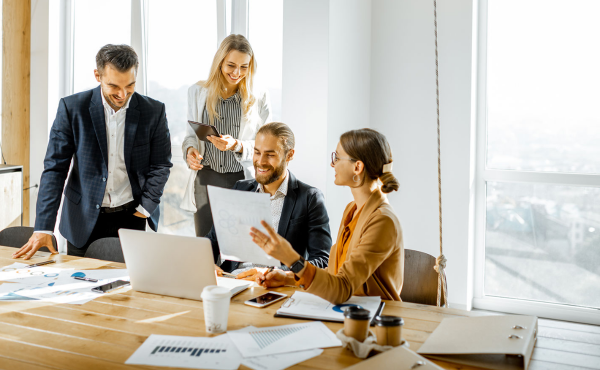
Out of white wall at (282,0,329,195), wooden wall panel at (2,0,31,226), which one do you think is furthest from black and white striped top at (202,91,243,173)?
wooden wall panel at (2,0,31,226)

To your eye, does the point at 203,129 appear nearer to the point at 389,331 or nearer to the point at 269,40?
the point at 269,40

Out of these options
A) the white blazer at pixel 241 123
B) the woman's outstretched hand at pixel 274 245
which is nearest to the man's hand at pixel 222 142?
the white blazer at pixel 241 123

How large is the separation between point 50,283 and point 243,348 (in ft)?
3.21

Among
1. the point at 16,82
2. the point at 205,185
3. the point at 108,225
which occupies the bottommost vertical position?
the point at 108,225

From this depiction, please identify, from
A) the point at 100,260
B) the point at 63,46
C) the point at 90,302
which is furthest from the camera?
the point at 63,46

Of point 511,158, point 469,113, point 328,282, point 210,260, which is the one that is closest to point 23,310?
point 210,260

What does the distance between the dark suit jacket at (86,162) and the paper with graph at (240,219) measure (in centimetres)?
108

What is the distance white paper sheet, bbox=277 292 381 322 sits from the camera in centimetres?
160

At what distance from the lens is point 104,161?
2602mm

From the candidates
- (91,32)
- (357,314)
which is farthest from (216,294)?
(91,32)

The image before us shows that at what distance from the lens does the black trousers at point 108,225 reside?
266 centimetres

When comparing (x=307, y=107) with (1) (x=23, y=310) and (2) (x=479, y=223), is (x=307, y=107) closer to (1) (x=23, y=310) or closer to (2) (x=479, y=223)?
(2) (x=479, y=223)

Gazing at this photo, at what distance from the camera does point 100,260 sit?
2.33 meters

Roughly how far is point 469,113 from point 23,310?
116 inches
